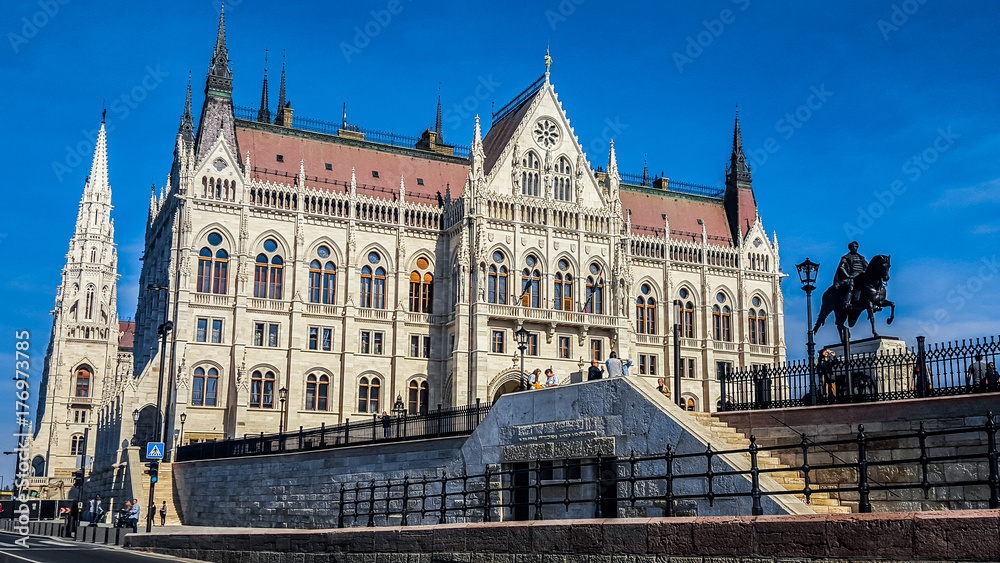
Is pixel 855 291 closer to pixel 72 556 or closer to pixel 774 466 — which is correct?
pixel 774 466

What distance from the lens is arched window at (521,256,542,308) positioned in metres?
58.4

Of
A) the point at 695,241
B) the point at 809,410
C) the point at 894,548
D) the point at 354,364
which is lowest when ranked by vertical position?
the point at 894,548

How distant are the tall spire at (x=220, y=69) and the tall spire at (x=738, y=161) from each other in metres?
36.7

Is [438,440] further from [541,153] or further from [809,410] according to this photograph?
[541,153]

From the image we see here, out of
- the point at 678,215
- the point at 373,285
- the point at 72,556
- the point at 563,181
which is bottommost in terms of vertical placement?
the point at 72,556

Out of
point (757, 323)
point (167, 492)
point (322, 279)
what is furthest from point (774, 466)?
point (757, 323)

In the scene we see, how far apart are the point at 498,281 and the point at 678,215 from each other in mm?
19669

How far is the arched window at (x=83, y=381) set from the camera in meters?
108

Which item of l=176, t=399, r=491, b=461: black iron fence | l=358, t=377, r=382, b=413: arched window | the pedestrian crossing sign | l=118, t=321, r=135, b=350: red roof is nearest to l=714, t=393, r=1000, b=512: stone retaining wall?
l=176, t=399, r=491, b=461: black iron fence

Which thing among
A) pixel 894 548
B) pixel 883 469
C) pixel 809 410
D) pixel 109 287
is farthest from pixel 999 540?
pixel 109 287

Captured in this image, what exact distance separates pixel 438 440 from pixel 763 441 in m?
11.6

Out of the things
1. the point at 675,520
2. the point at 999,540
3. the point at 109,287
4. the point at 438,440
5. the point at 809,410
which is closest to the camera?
the point at 999,540

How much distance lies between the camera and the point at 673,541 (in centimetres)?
1311

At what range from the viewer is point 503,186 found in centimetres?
5878
